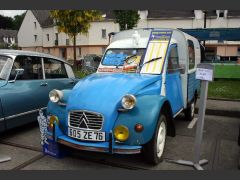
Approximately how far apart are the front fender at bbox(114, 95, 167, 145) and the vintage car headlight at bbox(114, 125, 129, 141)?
0.17 ft

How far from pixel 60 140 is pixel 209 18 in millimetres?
34666

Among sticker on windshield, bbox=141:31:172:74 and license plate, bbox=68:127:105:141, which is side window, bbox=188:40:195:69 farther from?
license plate, bbox=68:127:105:141

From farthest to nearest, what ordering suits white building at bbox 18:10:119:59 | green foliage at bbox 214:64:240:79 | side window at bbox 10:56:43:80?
1. white building at bbox 18:10:119:59
2. green foliage at bbox 214:64:240:79
3. side window at bbox 10:56:43:80

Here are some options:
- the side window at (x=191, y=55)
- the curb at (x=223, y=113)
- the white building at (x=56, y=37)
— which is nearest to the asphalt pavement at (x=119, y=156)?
the curb at (x=223, y=113)

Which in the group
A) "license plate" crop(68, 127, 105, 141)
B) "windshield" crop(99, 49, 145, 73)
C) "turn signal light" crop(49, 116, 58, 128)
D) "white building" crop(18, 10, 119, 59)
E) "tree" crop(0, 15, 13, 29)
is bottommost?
"license plate" crop(68, 127, 105, 141)

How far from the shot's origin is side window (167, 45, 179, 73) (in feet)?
19.4

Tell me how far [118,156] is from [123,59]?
6.91 feet

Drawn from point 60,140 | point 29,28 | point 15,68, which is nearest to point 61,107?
point 60,140

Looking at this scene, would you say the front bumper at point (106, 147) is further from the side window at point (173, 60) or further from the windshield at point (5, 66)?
the windshield at point (5, 66)

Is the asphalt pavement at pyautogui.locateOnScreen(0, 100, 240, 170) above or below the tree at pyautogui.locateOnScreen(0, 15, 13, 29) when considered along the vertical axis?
below

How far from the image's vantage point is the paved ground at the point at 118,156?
4.71 m

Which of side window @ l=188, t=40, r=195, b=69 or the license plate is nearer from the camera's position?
the license plate

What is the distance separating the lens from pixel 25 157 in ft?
16.6

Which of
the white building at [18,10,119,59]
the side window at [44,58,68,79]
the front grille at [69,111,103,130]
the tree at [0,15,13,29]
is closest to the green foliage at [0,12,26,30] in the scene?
the tree at [0,15,13,29]
